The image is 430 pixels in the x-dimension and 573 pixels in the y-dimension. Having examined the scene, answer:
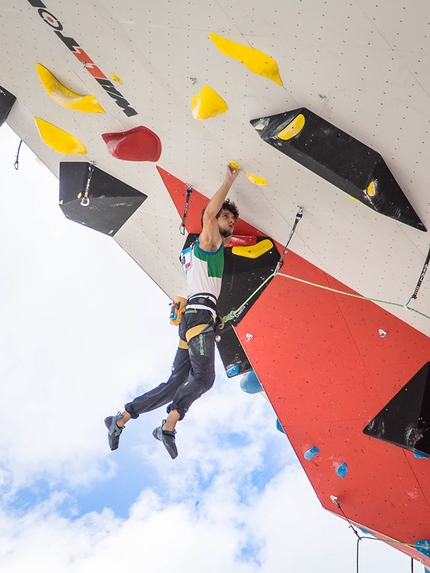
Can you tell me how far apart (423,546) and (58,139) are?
111 inches

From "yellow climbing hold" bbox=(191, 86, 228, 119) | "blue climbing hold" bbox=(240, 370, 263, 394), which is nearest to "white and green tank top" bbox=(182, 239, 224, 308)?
"yellow climbing hold" bbox=(191, 86, 228, 119)

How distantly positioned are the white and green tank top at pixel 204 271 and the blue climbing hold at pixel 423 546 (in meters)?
1.63

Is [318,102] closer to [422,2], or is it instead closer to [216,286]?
[422,2]

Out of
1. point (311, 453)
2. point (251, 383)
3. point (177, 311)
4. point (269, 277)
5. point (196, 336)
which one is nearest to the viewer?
point (196, 336)

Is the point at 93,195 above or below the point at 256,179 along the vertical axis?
below

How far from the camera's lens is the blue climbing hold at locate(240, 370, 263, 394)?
3925mm

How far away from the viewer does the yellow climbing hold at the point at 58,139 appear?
3.33 meters

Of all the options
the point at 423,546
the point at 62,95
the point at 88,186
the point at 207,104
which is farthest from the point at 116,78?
the point at 423,546

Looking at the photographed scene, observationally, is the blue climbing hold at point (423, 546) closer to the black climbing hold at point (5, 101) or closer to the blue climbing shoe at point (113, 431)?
the blue climbing shoe at point (113, 431)

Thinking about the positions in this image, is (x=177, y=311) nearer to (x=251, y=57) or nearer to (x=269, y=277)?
(x=269, y=277)

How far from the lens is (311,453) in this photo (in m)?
3.48

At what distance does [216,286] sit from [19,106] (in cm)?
143

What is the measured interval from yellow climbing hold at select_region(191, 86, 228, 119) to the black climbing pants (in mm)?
957

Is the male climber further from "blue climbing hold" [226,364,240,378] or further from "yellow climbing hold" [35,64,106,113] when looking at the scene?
"yellow climbing hold" [35,64,106,113]
